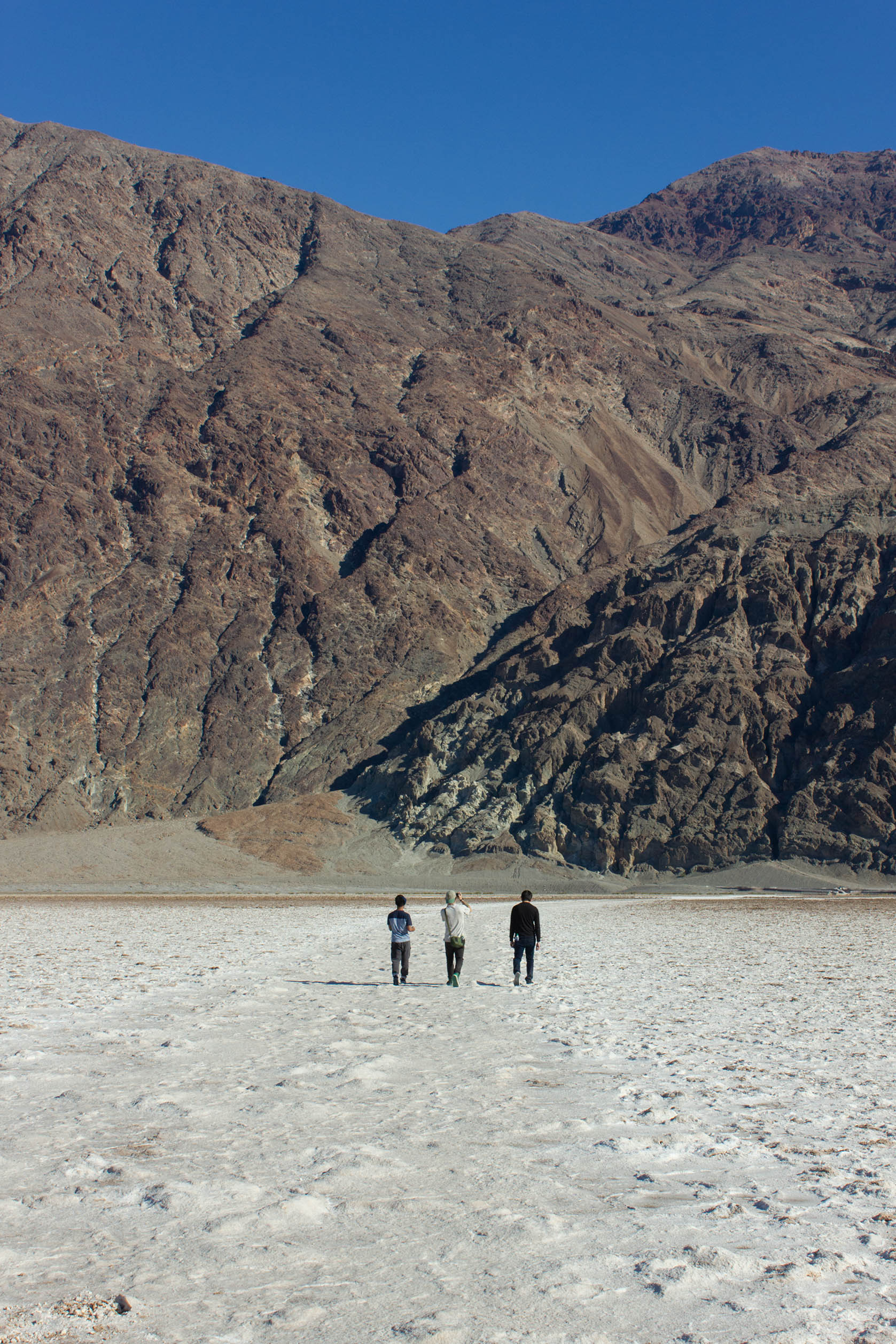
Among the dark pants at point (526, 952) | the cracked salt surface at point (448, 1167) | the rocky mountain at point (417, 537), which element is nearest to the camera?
the cracked salt surface at point (448, 1167)

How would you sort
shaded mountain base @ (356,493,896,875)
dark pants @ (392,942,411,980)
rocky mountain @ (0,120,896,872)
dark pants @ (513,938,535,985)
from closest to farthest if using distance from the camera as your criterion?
dark pants @ (513,938,535,985) < dark pants @ (392,942,411,980) < shaded mountain base @ (356,493,896,875) < rocky mountain @ (0,120,896,872)

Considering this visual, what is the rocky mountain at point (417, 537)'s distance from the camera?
56938 mm

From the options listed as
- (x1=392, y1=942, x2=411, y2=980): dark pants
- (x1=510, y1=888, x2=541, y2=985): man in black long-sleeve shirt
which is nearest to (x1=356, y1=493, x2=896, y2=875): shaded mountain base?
(x1=510, y1=888, x2=541, y2=985): man in black long-sleeve shirt

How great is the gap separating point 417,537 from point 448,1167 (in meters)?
78.5

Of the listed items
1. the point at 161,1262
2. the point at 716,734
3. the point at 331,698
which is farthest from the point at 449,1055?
the point at 331,698

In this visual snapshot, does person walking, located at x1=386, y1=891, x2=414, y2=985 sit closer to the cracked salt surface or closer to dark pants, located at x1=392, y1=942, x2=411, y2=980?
dark pants, located at x1=392, y1=942, x2=411, y2=980

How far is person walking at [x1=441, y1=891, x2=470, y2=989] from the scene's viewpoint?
1390cm

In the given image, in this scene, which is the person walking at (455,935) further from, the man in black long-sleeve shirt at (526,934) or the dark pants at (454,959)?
the man in black long-sleeve shirt at (526,934)

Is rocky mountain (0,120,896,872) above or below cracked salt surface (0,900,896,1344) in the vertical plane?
above

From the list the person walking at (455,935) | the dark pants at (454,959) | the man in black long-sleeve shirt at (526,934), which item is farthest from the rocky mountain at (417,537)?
the dark pants at (454,959)

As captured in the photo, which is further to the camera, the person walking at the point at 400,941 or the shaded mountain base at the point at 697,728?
the shaded mountain base at the point at 697,728

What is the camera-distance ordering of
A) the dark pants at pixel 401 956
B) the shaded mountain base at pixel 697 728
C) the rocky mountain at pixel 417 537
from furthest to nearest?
the rocky mountain at pixel 417 537
the shaded mountain base at pixel 697 728
the dark pants at pixel 401 956

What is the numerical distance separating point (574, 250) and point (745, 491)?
114758 mm

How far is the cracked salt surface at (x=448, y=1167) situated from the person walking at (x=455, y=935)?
1.32 metres
